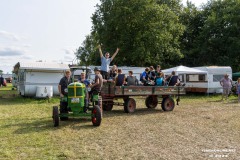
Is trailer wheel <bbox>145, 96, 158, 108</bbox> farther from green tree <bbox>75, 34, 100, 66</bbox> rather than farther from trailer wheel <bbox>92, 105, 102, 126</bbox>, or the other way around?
green tree <bbox>75, 34, 100, 66</bbox>

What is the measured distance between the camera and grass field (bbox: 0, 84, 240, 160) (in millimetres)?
6607

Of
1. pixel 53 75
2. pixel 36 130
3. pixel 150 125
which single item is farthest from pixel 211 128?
pixel 53 75

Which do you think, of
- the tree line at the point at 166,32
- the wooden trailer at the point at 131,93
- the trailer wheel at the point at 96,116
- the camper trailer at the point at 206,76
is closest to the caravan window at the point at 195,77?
the camper trailer at the point at 206,76

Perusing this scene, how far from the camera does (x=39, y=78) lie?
21.1 m

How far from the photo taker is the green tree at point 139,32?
3353 cm

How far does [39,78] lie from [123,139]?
46.0 ft

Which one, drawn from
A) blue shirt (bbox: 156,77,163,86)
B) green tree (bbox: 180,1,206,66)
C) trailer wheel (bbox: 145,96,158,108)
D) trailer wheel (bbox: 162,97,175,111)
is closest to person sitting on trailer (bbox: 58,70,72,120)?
blue shirt (bbox: 156,77,163,86)

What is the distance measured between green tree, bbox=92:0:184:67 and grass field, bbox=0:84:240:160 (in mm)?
22230

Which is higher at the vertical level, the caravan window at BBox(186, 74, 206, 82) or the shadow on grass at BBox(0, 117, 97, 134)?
the caravan window at BBox(186, 74, 206, 82)

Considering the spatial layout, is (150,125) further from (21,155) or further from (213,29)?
(213,29)

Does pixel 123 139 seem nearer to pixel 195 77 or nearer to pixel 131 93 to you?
pixel 131 93

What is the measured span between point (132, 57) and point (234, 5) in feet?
48.3

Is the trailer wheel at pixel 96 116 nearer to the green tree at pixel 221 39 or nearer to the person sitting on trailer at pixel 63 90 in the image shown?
the person sitting on trailer at pixel 63 90

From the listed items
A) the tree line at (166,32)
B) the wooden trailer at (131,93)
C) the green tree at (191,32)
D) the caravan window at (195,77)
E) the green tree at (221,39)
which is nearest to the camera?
the wooden trailer at (131,93)
